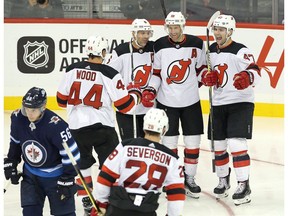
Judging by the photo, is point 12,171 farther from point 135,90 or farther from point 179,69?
point 179,69

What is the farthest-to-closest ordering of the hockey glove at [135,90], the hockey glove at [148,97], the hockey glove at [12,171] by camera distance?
the hockey glove at [148,97], the hockey glove at [135,90], the hockey glove at [12,171]

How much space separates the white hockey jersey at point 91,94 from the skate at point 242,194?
1082 millimetres

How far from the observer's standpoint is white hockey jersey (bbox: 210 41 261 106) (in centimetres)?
571

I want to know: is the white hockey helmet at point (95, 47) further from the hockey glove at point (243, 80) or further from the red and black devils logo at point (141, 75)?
the hockey glove at point (243, 80)

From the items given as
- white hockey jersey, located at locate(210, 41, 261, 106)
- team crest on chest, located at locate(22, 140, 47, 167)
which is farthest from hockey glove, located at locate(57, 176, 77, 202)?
white hockey jersey, located at locate(210, 41, 261, 106)

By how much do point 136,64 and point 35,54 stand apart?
330 cm

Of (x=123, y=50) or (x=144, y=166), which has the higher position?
(x=123, y=50)

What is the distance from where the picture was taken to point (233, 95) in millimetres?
5758

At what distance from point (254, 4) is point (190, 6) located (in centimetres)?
72

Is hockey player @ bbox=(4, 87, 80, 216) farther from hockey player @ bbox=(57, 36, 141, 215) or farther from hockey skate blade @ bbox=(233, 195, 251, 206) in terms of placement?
hockey skate blade @ bbox=(233, 195, 251, 206)

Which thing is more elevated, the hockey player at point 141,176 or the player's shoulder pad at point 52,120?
the player's shoulder pad at point 52,120

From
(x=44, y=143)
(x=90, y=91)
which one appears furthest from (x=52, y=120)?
(x=90, y=91)

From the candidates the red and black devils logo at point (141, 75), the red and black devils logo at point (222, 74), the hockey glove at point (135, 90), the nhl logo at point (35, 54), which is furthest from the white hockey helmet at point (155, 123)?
the nhl logo at point (35, 54)

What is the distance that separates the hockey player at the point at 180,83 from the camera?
589 centimetres
